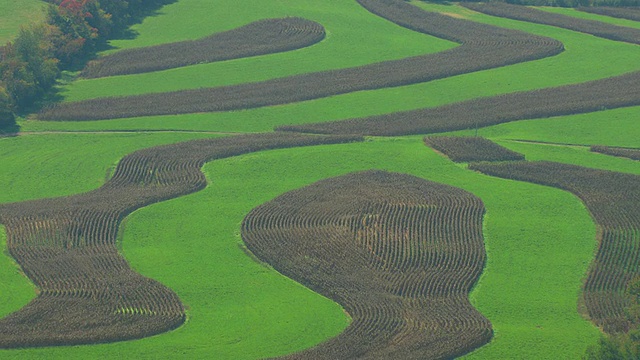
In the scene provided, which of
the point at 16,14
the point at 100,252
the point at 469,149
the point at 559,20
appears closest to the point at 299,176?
the point at 469,149

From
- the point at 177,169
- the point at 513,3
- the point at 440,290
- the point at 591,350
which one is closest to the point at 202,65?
the point at 177,169

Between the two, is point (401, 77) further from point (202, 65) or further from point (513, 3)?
point (513, 3)

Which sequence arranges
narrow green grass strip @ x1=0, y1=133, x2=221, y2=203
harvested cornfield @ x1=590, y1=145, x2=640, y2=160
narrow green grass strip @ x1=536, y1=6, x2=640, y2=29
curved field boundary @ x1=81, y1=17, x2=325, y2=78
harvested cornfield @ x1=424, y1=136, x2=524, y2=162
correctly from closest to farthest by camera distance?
narrow green grass strip @ x1=0, y1=133, x2=221, y2=203
harvested cornfield @ x1=424, y1=136, x2=524, y2=162
harvested cornfield @ x1=590, y1=145, x2=640, y2=160
curved field boundary @ x1=81, y1=17, x2=325, y2=78
narrow green grass strip @ x1=536, y1=6, x2=640, y2=29

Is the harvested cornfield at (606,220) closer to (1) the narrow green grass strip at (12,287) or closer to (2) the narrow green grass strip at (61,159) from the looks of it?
(2) the narrow green grass strip at (61,159)

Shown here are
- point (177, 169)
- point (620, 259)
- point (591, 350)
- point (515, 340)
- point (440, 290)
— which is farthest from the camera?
point (177, 169)

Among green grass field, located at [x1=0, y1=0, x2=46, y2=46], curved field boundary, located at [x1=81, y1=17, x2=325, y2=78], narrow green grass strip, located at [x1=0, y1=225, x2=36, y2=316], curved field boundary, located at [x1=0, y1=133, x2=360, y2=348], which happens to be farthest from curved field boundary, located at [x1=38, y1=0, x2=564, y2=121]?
narrow green grass strip, located at [x1=0, y1=225, x2=36, y2=316]

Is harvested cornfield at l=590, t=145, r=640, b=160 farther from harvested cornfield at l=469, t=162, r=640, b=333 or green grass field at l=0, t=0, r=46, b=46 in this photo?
green grass field at l=0, t=0, r=46, b=46

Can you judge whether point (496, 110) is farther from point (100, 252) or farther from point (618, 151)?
point (100, 252)
